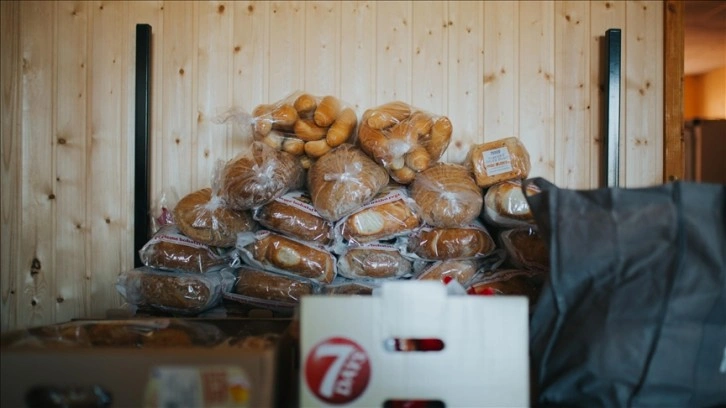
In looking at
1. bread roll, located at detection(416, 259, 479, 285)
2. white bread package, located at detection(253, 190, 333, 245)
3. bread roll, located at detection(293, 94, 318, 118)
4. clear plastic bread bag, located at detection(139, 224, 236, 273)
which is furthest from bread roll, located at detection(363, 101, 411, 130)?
clear plastic bread bag, located at detection(139, 224, 236, 273)

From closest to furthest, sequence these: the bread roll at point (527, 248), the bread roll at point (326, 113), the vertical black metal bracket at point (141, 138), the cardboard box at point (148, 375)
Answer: the cardboard box at point (148, 375), the bread roll at point (527, 248), the bread roll at point (326, 113), the vertical black metal bracket at point (141, 138)

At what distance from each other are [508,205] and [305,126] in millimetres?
544

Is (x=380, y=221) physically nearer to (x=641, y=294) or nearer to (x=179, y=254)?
(x=179, y=254)

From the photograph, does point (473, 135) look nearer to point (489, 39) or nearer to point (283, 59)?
point (489, 39)

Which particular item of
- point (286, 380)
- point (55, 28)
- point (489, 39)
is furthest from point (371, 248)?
point (55, 28)

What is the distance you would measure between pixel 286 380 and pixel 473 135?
102 cm

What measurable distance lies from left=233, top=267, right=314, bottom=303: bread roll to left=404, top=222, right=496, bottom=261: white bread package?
0.30 meters

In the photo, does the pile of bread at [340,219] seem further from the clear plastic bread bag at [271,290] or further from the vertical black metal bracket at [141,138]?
the vertical black metal bracket at [141,138]

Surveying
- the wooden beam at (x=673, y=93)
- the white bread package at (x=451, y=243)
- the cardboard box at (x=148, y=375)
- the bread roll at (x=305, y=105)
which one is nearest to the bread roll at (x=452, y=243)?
the white bread package at (x=451, y=243)

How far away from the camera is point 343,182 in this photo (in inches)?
51.1

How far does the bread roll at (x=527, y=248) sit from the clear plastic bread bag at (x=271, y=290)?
1.61ft

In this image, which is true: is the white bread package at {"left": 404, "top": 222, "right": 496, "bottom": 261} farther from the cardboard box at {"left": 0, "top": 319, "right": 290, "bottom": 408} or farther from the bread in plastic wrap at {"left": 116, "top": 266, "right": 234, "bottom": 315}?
the cardboard box at {"left": 0, "top": 319, "right": 290, "bottom": 408}

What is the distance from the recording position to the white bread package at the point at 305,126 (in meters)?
1.39

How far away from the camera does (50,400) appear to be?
2.58 ft
